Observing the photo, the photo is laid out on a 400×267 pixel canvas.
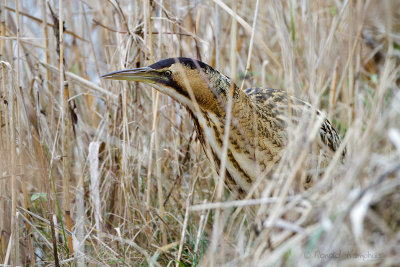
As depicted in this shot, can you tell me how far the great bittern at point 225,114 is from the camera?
162 centimetres

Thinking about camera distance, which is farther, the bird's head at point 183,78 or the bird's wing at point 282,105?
the bird's wing at point 282,105

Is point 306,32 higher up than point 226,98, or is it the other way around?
point 306,32

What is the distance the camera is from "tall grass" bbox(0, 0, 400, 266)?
1.10 m

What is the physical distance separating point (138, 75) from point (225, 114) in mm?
311

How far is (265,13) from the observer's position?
3.10m

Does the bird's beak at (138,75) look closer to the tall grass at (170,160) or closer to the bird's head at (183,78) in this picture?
the bird's head at (183,78)

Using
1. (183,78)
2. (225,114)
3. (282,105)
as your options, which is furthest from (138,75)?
(282,105)

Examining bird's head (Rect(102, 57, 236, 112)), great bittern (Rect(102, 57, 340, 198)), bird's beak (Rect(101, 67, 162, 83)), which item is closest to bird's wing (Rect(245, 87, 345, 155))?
great bittern (Rect(102, 57, 340, 198))

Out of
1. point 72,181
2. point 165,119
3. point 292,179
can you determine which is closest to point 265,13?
point 165,119

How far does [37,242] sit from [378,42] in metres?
2.29

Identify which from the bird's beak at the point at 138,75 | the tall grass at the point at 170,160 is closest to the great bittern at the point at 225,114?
the bird's beak at the point at 138,75

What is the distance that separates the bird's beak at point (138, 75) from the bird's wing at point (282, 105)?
0.43 metres

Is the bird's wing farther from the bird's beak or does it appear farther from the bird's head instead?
the bird's beak

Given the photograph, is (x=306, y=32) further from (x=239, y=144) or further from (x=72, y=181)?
(x=72, y=181)
